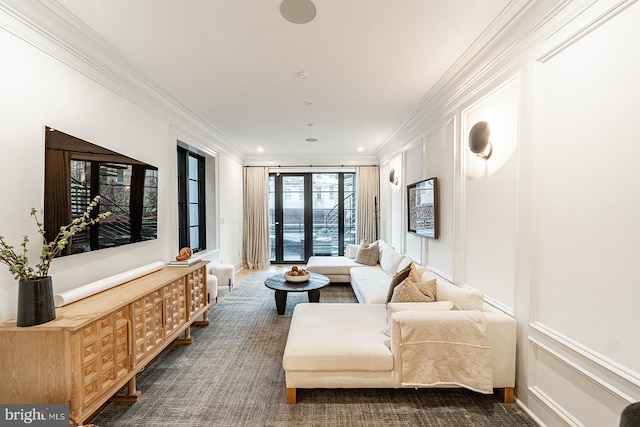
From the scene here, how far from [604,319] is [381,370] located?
1.28 metres

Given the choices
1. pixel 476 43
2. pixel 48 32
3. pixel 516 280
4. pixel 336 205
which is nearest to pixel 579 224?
pixel 516 280

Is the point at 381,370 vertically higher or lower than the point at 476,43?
lower

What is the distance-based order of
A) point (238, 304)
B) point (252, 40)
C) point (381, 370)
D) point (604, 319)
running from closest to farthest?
point (604, 319) < point (381, 370) < point (252, 40) < point (238, 304)

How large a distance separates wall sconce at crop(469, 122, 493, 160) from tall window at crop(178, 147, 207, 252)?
390cm

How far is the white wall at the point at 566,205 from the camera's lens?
1.35 m

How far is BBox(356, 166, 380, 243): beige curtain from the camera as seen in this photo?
6.92 meters

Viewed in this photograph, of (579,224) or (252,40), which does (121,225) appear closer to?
(252,40)

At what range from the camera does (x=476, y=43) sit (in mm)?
2314

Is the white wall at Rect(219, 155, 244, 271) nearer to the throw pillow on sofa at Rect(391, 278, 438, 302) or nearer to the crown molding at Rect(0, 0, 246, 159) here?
the crown molding at Rect(0, 0, 246, 159)

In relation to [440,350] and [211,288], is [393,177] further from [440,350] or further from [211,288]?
[440,350]

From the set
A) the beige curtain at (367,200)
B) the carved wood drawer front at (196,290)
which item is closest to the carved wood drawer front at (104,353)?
the carved wood drawer front at (196,290)

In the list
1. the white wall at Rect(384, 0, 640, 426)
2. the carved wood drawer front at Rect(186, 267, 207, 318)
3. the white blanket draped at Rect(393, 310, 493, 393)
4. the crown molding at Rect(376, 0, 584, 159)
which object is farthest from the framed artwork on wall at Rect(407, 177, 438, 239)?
the carved wood drawer front at Rect(186, 267, 207, 318)

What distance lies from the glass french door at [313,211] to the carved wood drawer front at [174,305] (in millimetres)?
4240

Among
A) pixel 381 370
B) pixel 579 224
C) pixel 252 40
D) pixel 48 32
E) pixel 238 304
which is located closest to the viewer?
pixel 579 224
